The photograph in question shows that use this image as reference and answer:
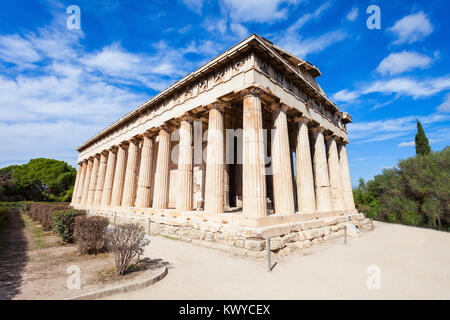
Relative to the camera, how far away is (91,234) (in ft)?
21.6

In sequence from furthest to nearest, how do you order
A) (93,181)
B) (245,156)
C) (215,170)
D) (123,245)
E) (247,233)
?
(93,181) → (215,170) → (245,156) → (247,233) → (123,245)

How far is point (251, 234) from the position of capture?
7.17 m

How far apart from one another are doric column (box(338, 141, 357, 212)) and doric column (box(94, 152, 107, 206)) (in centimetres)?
2400

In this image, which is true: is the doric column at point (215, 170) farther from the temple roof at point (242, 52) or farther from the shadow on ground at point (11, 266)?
the shadow on ground at point (11, 266)

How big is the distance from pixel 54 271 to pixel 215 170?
6630 millimetres

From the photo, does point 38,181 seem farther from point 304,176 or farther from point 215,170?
point 304,176

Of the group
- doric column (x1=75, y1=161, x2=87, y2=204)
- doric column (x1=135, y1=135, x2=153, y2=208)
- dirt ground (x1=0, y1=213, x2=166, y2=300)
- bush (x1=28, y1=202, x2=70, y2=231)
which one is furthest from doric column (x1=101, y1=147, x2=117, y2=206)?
dirt ground (x1=0, y1=213, x2=166, y2=300)

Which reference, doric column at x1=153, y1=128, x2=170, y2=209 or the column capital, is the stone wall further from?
the column capital

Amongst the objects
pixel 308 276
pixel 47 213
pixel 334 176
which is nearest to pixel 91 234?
pixel 308 276

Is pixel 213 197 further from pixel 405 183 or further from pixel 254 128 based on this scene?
pixel 405 183

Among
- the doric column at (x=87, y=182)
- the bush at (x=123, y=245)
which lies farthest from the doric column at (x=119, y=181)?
the bush at (x=123, y=245)

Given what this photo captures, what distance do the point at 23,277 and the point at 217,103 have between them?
9.44 meters

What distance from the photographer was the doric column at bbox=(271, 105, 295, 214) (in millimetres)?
9633
